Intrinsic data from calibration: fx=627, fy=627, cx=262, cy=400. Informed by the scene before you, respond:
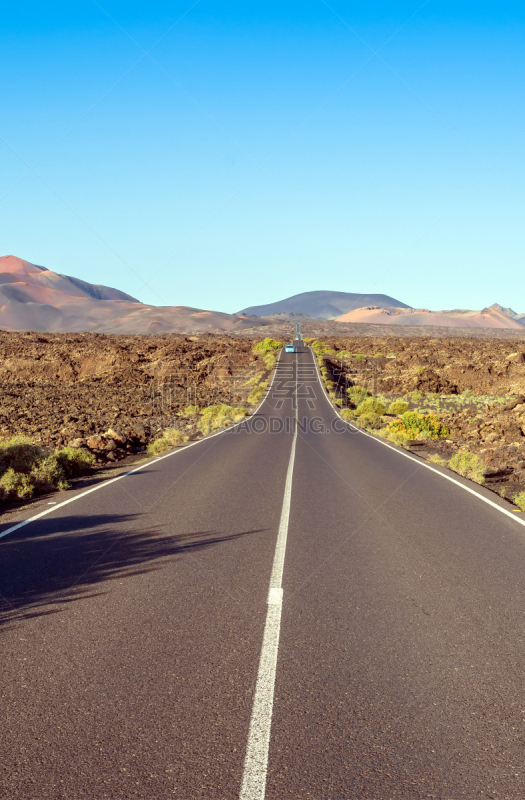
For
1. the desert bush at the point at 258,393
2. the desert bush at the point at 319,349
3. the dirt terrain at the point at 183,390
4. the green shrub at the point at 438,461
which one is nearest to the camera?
the green shrub at the point at 438,461

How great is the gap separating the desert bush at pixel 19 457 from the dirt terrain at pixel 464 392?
34.2 ft

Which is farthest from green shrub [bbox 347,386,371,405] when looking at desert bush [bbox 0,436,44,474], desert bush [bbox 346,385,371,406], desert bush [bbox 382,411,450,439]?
desert bush [bbox 0,436,44,474]

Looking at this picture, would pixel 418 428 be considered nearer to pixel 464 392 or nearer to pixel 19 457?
pixel 19 457

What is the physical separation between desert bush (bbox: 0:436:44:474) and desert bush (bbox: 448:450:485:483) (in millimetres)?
10356

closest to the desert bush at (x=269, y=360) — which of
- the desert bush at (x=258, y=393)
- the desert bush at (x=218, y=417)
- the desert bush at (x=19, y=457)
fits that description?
the desert bush at (x=258, y=393)

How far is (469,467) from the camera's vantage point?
1620cm

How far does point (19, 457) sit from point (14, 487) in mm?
2287

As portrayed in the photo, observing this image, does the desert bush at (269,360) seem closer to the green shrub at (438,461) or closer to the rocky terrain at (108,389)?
the rocky terrain at (108,389)

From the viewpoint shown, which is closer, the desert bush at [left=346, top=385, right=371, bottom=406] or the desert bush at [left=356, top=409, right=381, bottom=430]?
the desert bush at [left=356, top=409, right=381, bottom=430]

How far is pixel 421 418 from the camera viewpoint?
1241 inches

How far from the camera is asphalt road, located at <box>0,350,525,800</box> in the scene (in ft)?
11.5

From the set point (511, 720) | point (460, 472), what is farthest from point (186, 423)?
point (511, 720)

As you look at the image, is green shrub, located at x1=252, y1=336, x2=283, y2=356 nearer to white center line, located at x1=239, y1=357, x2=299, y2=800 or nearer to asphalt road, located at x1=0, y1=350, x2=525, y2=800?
asphalt road, located at x1=0, y1=350, x2=525, y2=800

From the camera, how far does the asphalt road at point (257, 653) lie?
3.51m
